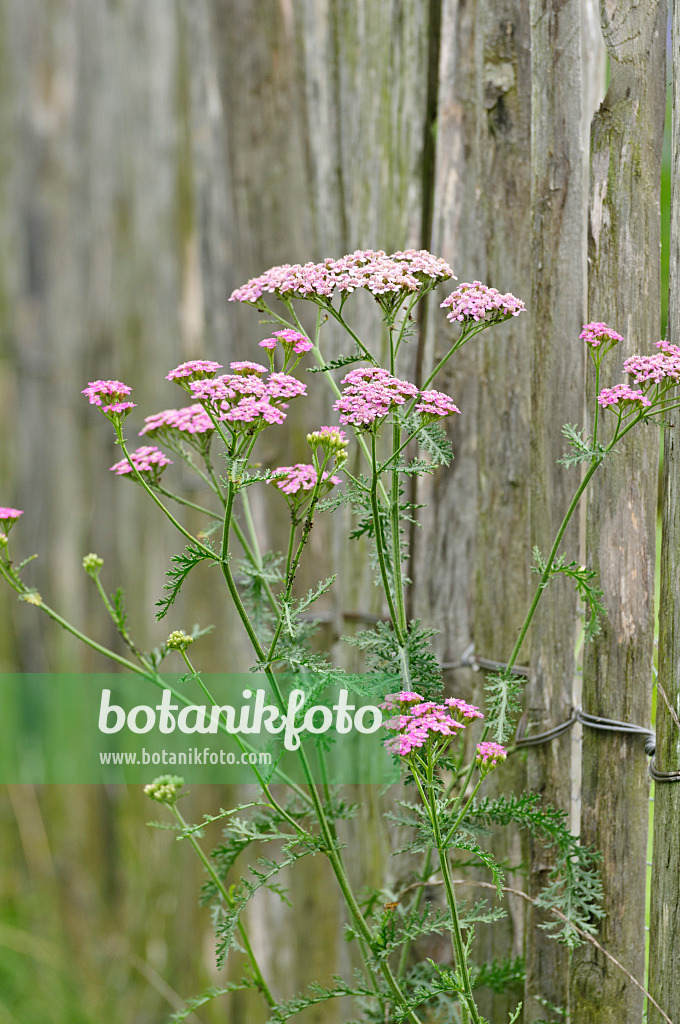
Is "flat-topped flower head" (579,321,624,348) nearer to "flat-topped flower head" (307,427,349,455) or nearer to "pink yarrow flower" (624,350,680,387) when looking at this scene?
"pink yarrow flower" (624,350,680,387)

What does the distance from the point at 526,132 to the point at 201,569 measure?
3.38 ft

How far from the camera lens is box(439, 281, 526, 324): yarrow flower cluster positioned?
27.5 inches

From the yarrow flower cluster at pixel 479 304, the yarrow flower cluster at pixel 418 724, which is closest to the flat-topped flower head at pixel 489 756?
the yarrow flower cluster at pixel 418 724

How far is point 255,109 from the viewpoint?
1477mm

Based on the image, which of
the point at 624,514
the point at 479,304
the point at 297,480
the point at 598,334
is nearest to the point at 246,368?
the point at 297,480

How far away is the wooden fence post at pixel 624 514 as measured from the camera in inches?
32.4

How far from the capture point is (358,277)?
0.68 meters

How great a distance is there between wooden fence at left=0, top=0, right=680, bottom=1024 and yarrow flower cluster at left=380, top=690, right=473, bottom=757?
0.26 m

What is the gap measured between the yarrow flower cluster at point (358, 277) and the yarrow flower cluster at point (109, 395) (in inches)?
5.6

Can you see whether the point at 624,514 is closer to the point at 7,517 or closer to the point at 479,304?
the point at 479,304

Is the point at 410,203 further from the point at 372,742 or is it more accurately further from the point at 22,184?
the point at 22,184

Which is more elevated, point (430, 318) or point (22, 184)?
point (22, 184)

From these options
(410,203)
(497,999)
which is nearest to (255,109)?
(410,203)

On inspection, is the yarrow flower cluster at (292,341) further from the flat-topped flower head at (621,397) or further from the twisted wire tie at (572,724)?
the twisted wire tie at (572,724)
